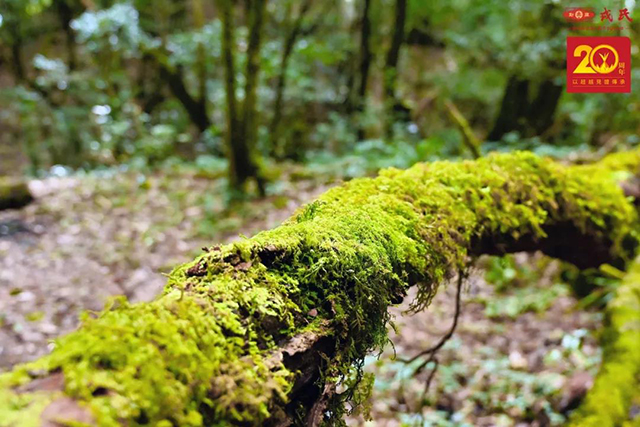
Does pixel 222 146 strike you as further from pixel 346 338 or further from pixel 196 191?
pixel 346 338

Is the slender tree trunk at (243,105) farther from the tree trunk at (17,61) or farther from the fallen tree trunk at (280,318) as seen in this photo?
the tree trunk at (17,61)

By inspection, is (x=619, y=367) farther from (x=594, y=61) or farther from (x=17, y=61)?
(x=17, y=61)

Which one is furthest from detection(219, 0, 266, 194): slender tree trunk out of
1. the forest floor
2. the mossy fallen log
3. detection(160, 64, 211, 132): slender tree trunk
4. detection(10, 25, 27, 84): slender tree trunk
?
detection(10, 25, 27, 84): slender tree trunk

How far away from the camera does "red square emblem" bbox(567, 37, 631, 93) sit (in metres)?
4.86

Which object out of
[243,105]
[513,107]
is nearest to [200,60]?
[243,105]

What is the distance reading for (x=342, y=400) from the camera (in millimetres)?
1328

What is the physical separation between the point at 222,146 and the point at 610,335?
9.48 metres

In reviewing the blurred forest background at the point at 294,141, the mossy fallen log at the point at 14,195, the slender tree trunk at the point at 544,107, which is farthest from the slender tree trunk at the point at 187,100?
the slender tree trunk at the point at 544,107

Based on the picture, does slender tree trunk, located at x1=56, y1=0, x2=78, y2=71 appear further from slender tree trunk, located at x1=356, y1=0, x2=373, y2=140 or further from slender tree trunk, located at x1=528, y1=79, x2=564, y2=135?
slender tree trunk, located at x1=528, y1=79, x2=564, y2=135

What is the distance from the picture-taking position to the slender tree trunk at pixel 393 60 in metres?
10.3

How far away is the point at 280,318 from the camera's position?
3.70ft

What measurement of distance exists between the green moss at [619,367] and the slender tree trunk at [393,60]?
288 inches

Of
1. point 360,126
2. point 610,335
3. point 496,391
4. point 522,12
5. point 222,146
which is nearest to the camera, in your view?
point 610,335

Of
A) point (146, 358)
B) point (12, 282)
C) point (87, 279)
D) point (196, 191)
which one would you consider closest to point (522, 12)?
point (196, 191)
